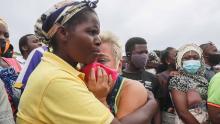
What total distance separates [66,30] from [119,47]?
849 mm

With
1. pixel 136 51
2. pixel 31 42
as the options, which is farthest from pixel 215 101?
pixel 31 42

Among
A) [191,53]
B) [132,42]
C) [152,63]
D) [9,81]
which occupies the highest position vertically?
[9,81]

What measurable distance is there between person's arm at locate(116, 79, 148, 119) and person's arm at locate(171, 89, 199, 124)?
2.25 m

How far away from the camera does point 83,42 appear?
193 cm

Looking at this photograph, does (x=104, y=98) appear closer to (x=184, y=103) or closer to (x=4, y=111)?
(x=4, y=111)

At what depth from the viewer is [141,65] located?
5332 mm

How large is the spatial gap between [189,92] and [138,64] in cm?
106

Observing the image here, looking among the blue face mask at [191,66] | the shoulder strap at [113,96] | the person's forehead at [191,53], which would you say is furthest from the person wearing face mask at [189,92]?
the shoulder strap at [113,96]

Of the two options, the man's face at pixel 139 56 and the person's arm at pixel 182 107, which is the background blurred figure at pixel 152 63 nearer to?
the man's face at pixel 139 56

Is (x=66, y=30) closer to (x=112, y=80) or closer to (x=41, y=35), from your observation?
(x=41, y=35)

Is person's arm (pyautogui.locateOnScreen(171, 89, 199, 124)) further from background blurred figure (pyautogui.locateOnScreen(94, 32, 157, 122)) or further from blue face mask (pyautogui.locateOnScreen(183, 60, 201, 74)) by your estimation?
background blurred figure (pyautogui.locateOnScreen(94, 32, 157, 122))

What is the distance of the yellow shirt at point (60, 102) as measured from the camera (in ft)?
Answer: 5.47

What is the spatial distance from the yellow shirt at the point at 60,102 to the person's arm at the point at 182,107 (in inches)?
112

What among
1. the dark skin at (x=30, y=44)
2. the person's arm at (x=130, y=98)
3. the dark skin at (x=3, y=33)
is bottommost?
the dark skin at (x=30, y=44)
